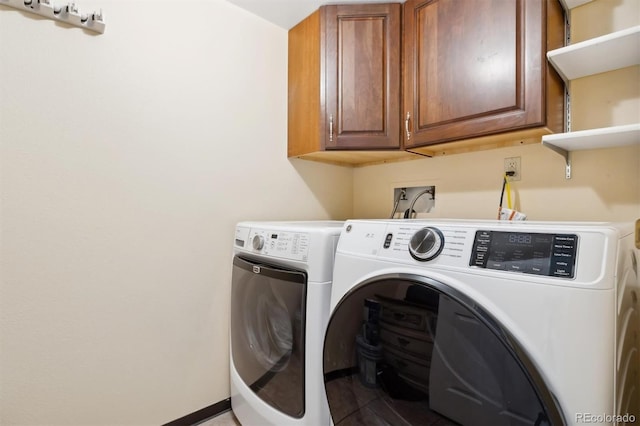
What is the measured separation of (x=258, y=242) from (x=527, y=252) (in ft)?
3.17

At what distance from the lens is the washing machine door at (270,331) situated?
1.12 meters

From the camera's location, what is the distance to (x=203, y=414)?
4.91ft

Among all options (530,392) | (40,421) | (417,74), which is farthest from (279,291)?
(417,74)

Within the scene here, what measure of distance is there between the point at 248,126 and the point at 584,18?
1535mm

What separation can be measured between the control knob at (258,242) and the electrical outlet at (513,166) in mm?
1170

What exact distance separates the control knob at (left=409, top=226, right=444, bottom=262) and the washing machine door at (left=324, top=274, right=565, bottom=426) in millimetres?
59

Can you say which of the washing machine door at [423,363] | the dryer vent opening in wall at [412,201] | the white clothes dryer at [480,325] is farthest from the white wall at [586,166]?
the washing machine door at [423,363]

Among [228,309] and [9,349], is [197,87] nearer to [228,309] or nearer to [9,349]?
[228,309]

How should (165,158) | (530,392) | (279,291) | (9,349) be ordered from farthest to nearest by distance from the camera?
(165,158)
(279,291)
(9,349)
(530,392)

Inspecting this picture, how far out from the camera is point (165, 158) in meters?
1.40

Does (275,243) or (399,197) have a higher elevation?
(399,197)

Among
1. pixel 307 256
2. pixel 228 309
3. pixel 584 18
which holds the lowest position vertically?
pixel 228 309

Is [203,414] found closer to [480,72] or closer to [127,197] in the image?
[127,197]

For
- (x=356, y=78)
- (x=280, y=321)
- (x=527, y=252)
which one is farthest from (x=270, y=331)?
(x=356, y=78)
